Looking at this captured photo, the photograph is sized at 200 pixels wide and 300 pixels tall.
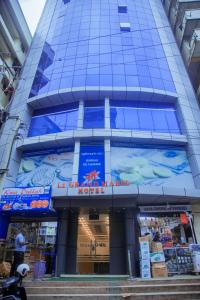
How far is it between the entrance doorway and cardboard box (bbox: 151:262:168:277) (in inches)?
177

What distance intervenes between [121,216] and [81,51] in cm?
1491

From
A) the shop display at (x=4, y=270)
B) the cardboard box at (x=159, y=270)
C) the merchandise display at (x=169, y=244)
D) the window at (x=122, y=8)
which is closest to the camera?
the shop display at (x=4, y=270)

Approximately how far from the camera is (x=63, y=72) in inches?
794

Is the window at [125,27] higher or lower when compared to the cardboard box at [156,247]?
higher

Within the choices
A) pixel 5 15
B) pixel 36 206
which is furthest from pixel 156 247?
pixel 5 15

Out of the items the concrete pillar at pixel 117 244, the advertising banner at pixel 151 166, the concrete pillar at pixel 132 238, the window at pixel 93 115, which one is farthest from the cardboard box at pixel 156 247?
the window at pixel 93 115

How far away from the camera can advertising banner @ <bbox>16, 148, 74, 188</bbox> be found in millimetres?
15398

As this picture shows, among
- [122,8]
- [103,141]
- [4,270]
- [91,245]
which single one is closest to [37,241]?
[91,245]

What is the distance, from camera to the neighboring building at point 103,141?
13.0 m

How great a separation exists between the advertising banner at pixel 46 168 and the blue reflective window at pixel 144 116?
4.18m

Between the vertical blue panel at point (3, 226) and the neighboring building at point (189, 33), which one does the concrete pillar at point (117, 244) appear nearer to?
the vertical blue panel at point (3, 226)

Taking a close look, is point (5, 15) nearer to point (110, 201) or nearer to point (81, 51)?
point (81, 51)

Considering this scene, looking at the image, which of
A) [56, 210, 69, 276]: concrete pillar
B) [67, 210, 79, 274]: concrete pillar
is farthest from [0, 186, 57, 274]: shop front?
[67, 210, 79, 274]: concrete pillar

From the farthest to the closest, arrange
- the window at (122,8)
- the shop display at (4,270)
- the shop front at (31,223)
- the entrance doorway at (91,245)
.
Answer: the window at (122,8)
the entrance doorway at (91,245)
the shop front at (31,223)
the shop display at (4,270)
